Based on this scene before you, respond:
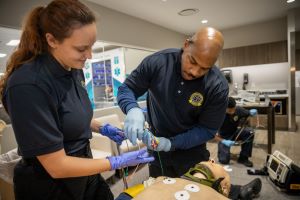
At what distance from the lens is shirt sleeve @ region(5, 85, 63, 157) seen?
68 centimetres

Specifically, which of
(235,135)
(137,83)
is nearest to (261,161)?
(235,135)

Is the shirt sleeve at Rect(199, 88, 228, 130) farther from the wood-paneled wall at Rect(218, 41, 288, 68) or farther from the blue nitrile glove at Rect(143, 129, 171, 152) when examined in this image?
the wood-paneled wall at Rect(218, 41, 288, 68)

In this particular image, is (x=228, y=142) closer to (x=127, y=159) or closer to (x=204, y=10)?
(x=127, y=159)

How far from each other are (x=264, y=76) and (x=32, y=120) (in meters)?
5.94

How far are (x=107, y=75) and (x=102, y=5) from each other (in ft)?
5.77

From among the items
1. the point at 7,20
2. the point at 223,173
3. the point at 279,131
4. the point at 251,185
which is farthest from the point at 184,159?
the point at 279,131

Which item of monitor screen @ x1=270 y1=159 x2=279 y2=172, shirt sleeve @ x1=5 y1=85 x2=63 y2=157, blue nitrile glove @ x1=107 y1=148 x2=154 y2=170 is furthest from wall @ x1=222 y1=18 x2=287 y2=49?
shirt sleeve @ x1=5 y1=85 x2=63 y2=157

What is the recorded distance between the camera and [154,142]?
1049 mm

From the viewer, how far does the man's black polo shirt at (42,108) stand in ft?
2.25

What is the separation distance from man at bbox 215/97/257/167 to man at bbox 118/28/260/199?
78.4 inches

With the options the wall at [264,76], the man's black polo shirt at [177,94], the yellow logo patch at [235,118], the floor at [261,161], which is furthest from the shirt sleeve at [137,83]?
the wall at [264,76]

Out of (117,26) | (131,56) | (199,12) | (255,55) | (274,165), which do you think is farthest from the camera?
(255,55)

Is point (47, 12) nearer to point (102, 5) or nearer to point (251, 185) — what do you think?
point (251, 185)

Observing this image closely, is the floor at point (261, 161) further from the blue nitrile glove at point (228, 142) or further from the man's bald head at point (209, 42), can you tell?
the man's bald head at point (209, 42)
